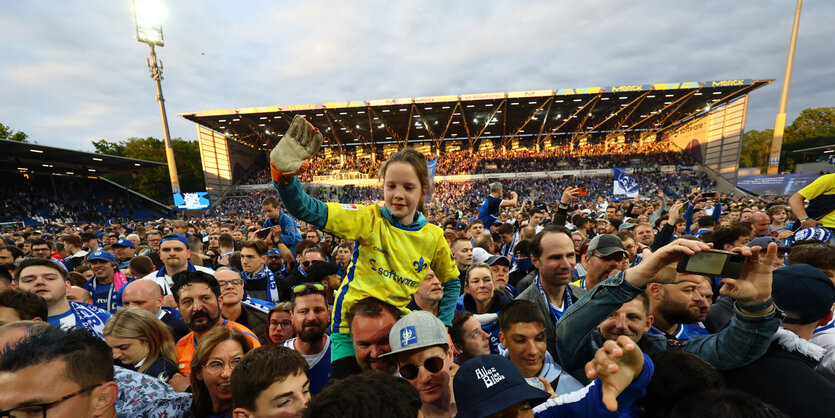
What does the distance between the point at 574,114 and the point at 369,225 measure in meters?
36.1

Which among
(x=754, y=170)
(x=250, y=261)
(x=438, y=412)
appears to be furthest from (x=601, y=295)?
(x=754, y=170)

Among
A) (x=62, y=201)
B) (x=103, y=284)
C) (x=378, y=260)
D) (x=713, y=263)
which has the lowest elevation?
(x=62, y=201)

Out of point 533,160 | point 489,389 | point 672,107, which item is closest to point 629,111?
point 672,107

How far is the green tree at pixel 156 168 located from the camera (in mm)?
44062

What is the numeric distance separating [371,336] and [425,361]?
1.19ft

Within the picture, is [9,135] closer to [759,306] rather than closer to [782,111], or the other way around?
[759,306]

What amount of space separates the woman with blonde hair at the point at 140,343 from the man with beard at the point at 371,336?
1681 millimetres

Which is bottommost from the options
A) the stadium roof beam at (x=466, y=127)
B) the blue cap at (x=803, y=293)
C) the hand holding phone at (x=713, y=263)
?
the blue cap at (x=803, y=293)

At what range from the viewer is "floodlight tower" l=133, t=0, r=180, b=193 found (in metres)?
27.4

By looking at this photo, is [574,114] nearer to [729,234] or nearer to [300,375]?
[729,234]

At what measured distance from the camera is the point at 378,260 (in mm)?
2125

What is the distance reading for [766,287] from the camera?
1.44 meters

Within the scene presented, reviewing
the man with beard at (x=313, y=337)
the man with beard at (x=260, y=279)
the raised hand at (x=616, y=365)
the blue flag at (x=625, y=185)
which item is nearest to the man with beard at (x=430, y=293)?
the man with beard at (x=313, y=337)

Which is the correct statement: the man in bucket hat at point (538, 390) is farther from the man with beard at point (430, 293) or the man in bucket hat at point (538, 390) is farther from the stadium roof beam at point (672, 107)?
the stadium roof beam at point (672, 107)
